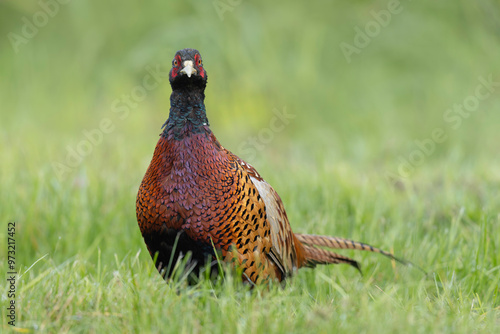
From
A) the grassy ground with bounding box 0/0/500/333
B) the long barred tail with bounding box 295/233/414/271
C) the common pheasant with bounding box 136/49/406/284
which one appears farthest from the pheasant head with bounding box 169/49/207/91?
the long barred tail with bounding box 295/233/414/271

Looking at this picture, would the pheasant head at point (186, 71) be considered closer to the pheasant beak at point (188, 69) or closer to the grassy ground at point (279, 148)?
the pheasant beak at point (188, 69)

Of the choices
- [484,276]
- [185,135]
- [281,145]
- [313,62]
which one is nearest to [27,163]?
[185,135]

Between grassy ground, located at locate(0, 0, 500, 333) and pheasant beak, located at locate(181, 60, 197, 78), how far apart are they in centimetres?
99

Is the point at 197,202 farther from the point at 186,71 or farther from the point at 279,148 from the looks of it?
the point at 279,148

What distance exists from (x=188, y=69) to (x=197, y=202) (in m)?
0.66

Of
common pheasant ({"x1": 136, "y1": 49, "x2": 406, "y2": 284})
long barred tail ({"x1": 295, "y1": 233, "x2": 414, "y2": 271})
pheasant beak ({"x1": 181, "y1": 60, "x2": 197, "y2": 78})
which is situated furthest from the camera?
long barred tail ({"x1": 295, "y1": 233, "x2": 414, "y2": 271})

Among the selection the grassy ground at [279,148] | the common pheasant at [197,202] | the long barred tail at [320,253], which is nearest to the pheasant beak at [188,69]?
the common pheasant at [197,202]

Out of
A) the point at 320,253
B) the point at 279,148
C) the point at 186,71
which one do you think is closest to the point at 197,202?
the point at 186,71

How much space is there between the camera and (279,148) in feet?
23.7

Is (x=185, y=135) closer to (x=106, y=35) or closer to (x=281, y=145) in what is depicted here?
(x=281, y=145)

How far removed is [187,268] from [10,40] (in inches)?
243

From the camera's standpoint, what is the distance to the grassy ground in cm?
256

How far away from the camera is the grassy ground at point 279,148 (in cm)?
256

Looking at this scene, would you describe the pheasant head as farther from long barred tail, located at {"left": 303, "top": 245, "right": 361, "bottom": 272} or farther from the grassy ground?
long barred tail, located at {"left": 303, "top": 245, "right": 361, "bottom": 272}
